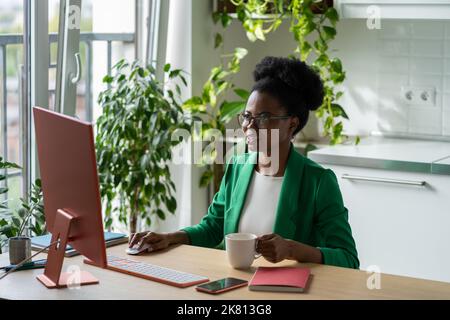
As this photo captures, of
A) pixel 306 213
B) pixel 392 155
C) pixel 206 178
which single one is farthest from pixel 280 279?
pixel 206 178

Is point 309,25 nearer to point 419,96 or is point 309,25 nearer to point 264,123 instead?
point 419,96

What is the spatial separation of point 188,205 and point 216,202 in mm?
1489

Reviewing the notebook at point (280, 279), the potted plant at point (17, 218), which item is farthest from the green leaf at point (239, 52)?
the notebook at point (280, 279)

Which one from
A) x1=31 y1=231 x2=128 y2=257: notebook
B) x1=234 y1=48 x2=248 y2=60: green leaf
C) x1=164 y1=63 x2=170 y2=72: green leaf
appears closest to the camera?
x1=31 y1=231 x2=128 y2=257: notebook

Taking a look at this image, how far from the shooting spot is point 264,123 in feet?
8.41

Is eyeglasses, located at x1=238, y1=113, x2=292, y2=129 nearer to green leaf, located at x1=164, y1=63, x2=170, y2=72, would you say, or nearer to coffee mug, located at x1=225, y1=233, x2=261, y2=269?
coffee mug, located at x1=225, y1=233, x2=261, y2=269

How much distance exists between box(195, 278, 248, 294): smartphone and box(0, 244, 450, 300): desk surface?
0.02 m

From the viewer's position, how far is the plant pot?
7.44 ft

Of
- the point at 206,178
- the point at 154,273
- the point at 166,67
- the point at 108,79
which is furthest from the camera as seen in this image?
the point at 206,178

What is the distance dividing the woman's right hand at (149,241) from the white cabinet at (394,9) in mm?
1871

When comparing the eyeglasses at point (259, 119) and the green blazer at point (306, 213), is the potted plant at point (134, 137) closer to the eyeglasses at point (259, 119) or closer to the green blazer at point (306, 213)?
the green blazer at point (306, 213)

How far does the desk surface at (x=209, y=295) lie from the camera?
2.00 meters

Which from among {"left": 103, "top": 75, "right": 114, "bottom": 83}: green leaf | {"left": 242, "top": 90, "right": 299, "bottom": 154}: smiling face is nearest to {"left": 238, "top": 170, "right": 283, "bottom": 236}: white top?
{"left": 242, "top": 90, "right": 299, "bottom": 154}: smiling face

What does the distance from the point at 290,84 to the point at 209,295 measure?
0.89 meters
